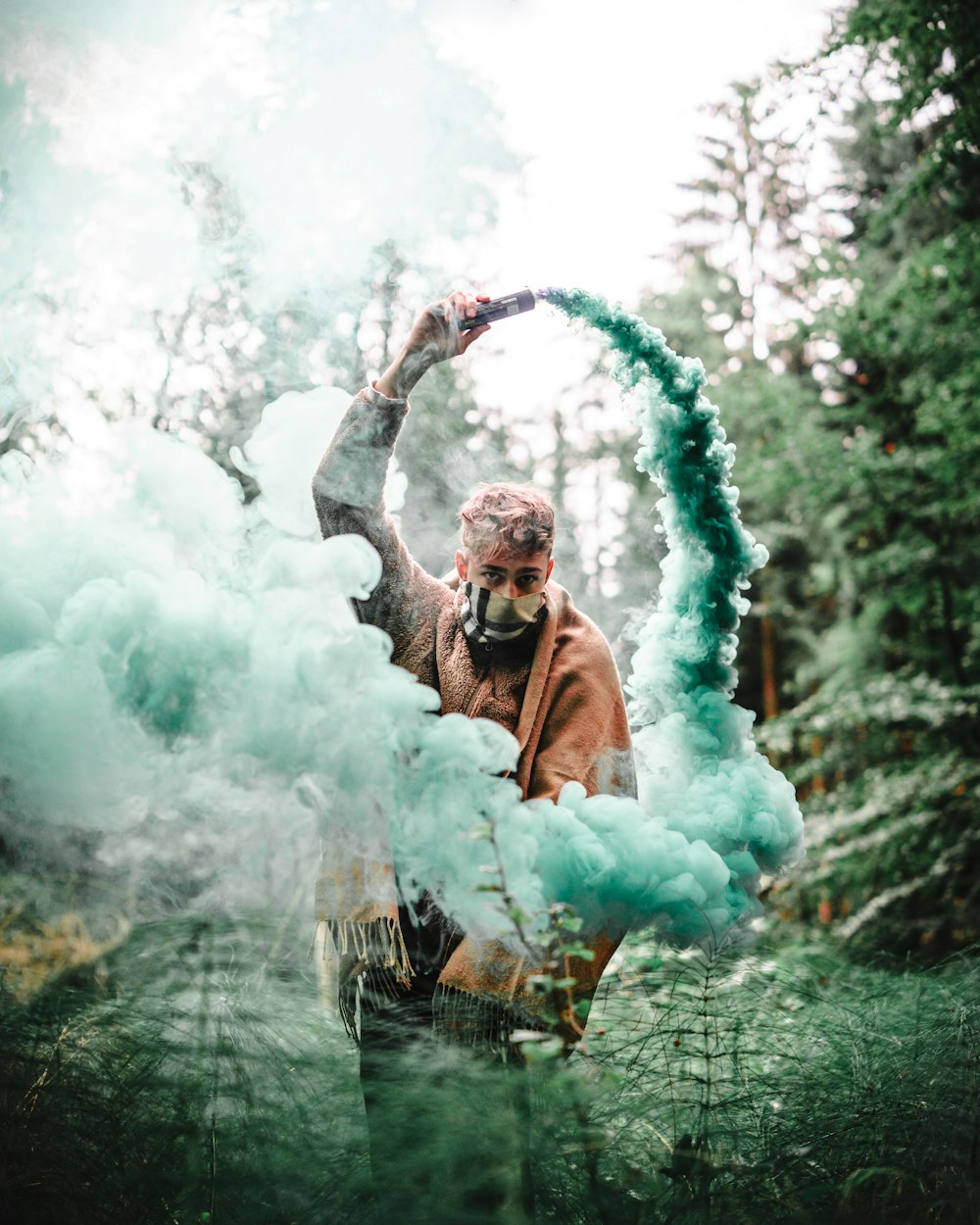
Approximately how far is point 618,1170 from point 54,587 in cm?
181

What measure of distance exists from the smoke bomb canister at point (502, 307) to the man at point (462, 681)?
18mm

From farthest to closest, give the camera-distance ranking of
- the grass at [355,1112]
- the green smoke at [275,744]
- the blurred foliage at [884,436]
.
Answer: the blurred foliage at [884,436], the grass at [355,1112], the green smoke at [275,744]

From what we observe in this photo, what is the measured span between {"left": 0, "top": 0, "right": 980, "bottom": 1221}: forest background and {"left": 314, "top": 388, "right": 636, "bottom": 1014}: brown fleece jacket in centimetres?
38

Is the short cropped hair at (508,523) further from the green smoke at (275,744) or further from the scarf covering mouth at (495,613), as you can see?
the green smoke at (275,744)

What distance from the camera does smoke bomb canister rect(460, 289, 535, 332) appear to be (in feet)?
7.63

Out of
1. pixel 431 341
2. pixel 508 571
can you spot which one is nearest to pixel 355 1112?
pixel 508 571

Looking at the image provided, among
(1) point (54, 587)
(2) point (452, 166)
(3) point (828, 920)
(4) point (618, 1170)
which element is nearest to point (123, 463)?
(1) point (54, 587)

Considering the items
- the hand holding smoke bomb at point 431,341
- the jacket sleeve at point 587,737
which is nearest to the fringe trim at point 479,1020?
the jacket sleeve at point 587,737

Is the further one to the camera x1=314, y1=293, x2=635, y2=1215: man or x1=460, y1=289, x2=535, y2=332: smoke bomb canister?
x1=460, y1=289, x2=535, y2=332: smoke bomb canister

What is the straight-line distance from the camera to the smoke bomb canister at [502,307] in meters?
2.32

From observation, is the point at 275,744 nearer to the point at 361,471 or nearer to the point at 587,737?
the point at 361,471

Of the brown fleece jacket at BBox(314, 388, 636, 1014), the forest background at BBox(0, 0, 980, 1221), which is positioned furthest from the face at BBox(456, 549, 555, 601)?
the forest background at BBox(0, 0, 980, 1221)

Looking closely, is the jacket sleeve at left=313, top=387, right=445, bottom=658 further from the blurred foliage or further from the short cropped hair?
the blurred foliage

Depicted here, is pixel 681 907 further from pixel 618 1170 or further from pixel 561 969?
pixel 618 1170
